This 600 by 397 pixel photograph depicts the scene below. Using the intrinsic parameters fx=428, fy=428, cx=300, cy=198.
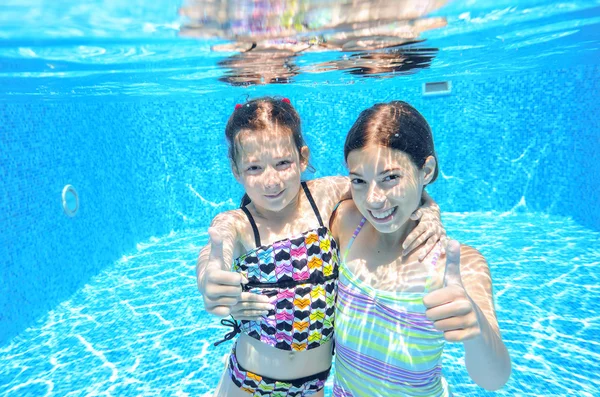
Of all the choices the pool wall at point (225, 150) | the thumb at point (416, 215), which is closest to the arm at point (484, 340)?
the thumb at point (416, 215)

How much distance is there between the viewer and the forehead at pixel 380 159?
6.16 feet

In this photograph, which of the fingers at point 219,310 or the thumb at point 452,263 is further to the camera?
the fingers at point 219,310

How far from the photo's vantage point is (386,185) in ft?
6.15

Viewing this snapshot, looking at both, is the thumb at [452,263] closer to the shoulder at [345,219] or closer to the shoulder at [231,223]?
the shoulder at [345,219]

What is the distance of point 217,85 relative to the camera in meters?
8.64

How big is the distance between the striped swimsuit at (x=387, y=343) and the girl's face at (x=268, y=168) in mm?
552

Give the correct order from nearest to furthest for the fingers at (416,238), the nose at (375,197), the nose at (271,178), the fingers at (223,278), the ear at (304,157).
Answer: the fingers at (223,278) < the nose at (375,197) < the fingers at (416,238) < the nose at (271,178) < the ear at (304,157)

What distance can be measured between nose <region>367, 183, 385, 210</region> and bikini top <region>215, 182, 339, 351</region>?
529mm

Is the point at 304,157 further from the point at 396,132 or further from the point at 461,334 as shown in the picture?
the point at 461,334

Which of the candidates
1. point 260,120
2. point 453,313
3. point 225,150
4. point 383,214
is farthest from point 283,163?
point 225,150

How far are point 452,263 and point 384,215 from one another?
0.50 meters

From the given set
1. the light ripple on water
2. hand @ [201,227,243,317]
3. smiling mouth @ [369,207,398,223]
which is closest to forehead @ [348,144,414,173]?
smiling mouth @ [369,207,398,223]

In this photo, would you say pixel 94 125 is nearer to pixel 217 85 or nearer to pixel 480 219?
pixel 217 85

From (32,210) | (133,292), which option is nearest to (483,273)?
(133,292)
